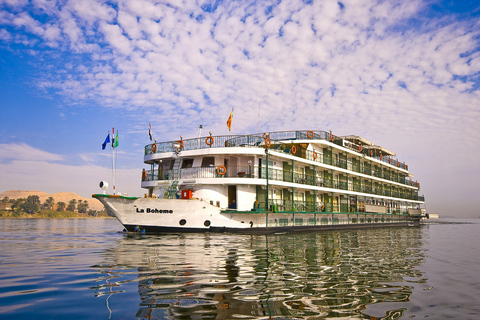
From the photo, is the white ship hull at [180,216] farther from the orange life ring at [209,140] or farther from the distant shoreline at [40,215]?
the distant shoreline at [40,215]

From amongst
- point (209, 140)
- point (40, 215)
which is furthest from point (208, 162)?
point (40, 215)

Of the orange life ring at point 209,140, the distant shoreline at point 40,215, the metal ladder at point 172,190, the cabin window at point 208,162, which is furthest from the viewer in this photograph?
the distant shoreline at point 40,215

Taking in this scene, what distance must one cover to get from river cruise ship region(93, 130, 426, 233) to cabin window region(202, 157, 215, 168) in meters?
0.08

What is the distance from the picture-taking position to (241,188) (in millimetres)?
24484

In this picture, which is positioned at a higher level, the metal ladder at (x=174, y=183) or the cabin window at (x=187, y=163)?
the cabin window at (x=187, y=163)

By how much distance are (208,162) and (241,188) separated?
3.31 meters

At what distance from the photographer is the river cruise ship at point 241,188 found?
21.1m

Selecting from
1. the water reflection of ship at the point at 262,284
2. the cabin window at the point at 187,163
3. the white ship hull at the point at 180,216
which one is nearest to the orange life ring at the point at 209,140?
the cabin window at the point at 187,163

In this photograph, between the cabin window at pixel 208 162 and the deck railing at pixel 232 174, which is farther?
the cabin window at pixel 208 162

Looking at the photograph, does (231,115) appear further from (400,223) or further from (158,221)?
(400,223)

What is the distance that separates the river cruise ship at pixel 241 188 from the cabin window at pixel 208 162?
8cm

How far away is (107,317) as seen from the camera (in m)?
4.94

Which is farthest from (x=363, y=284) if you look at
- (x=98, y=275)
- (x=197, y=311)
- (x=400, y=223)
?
(x=400, y=223)

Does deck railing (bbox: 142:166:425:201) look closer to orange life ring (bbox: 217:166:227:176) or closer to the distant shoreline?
orange life ring (bbox: 217:166:227:176)
